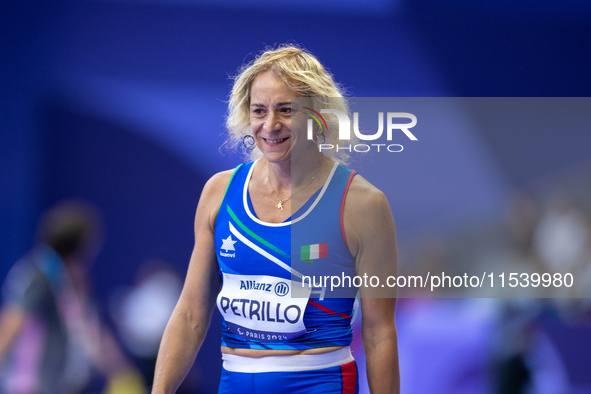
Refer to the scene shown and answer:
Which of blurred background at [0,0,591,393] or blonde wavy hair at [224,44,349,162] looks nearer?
blonde wavy hair at [224,44,349,162]

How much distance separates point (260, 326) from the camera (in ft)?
5.23

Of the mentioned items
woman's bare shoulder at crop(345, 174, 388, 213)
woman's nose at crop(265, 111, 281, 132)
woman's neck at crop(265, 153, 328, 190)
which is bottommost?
woman's bare shoulder at crop(345, 174, 388, 213)

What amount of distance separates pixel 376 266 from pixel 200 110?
236cm

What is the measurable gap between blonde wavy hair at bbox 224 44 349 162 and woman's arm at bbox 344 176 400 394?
28 centimetres

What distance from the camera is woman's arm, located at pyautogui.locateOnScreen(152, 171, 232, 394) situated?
169cm

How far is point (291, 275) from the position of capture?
157cm

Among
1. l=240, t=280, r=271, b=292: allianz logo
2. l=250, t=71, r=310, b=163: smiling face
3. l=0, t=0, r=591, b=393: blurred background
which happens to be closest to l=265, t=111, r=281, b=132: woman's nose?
l=250, t=71, r=310, b=163: smiling face

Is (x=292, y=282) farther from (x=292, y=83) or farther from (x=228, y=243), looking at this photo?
(x=292, y=83)

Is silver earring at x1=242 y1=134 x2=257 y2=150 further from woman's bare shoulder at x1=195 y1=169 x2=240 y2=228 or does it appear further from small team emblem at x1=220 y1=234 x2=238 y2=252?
small team emblem at x1=220 y1=234 x2=238 y2=252

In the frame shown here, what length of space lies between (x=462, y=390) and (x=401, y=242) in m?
1.31

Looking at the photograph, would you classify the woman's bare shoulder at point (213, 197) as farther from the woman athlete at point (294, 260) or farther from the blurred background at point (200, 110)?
the blurred background at point (200, 110)

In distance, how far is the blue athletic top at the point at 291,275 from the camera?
156cm

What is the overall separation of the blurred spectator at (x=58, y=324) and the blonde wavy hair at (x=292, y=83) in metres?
1.82

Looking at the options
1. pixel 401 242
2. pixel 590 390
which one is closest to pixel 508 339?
pixel 590 390
